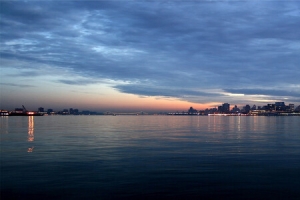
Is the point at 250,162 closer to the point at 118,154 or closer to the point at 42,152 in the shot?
the point at 118,154

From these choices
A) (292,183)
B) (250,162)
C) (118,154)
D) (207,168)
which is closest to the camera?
(292,183)

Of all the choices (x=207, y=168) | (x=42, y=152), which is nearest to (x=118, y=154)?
(x=42, y=152)

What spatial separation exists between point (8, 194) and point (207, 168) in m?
14.8

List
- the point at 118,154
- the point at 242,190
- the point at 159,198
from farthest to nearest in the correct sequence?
1. the point at 118,154
2. the point at 242,190
3. the point at 159,198

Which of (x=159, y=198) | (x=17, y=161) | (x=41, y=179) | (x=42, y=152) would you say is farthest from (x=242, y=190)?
(x=42, y=152)

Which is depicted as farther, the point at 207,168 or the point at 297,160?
the point at 297,160

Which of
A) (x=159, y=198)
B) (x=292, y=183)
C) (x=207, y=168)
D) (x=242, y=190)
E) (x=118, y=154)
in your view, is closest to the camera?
(x=159, y=198)

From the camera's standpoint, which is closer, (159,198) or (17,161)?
(159,198)

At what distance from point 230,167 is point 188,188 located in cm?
779

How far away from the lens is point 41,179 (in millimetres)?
20938

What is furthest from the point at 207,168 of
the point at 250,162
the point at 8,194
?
the point at 8,194

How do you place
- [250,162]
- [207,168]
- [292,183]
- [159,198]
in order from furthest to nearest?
[250,162], [207,168], [292,183], [159,198]

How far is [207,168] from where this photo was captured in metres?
24.7

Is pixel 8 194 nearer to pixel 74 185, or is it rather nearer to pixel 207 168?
pixel 74 185
